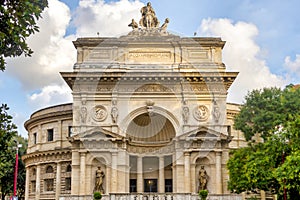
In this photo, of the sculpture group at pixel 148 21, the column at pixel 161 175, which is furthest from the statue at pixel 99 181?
the sculpture group at pixel 148 21

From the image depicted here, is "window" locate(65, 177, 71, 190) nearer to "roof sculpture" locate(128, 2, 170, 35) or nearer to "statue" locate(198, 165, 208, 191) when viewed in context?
"statue" locate(198, 165, 208, 191)

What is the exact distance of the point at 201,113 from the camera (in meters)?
42.2

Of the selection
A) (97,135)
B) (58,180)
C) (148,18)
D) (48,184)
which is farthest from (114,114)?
(48,184)

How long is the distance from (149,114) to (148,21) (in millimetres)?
9775

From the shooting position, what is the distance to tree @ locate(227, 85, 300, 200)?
28.7 meters

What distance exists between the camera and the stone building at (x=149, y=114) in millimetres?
40594

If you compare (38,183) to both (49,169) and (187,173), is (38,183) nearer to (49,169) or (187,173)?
(49,169)

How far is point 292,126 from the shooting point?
93.8ft

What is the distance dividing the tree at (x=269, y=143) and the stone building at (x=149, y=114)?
398cm

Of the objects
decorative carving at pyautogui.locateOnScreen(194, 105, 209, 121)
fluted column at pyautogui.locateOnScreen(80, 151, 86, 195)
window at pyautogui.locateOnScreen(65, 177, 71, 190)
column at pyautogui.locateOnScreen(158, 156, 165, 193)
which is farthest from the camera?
window at pyautogui.locateOnScreen(65, 177, 71, 190)

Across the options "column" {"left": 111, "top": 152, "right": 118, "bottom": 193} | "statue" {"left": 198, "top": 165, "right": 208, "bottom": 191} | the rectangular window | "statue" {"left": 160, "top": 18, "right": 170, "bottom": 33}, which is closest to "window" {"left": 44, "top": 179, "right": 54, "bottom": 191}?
the rectangular window

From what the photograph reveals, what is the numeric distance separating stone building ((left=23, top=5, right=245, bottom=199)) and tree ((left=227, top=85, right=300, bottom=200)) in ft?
13.0

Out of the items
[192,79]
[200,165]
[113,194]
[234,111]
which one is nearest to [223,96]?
[192,79]

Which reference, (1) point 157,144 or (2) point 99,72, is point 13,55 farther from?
(1) point 157,144
